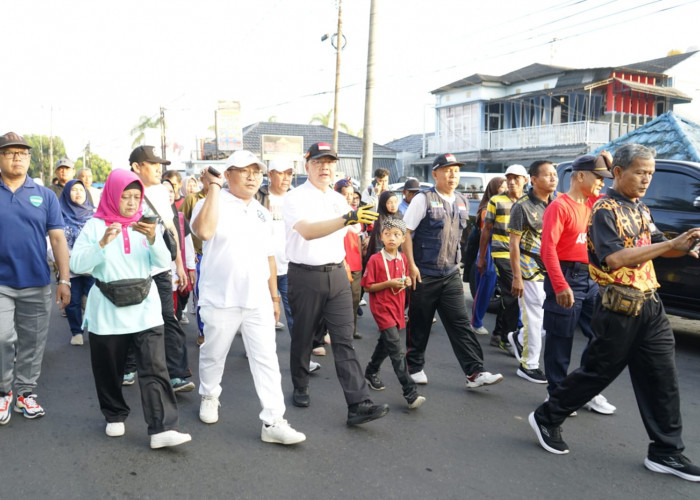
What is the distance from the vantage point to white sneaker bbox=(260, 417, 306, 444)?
4.02m

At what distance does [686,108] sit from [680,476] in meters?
29.1

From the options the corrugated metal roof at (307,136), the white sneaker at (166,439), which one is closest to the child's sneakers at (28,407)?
the white sneaker at (166,439)

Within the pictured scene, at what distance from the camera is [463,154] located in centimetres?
3183

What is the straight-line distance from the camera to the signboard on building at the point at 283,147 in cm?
3759

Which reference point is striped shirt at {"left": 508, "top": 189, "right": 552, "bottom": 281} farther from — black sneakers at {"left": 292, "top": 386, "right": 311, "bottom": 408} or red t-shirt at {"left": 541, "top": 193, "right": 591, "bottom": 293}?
black sneakers at {"left": 292, "top": 386, "right": 311, "bottom": 408}

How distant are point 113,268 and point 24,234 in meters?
1.03

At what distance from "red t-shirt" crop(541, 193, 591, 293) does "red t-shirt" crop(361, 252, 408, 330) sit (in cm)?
118

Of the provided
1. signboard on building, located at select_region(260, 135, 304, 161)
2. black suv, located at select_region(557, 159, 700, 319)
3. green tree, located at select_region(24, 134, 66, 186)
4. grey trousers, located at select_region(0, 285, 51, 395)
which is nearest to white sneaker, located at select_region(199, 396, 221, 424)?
grey trousers, located at select_region(0, 285, 51, 395)

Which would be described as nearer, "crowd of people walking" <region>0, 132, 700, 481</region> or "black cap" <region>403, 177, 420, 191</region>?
"crowd of people walking" <region>0, 132, 700, 481</region>

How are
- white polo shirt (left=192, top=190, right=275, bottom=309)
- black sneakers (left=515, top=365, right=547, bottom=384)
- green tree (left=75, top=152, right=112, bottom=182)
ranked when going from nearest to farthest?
white polo shirt (left=192, top=190, right=275, bottom=309) < black sneakers (left=515, top=365, right=547, bottom=384) < green tree (left=75, top=152, right=112, bottom=182)

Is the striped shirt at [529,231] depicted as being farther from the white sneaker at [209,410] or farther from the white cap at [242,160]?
the white sneaker at [209,410]

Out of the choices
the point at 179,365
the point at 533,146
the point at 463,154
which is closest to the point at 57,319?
the point at 179,365

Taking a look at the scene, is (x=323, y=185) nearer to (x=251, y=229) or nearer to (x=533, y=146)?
(x=251, y=229)

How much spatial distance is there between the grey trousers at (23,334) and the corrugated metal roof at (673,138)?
9414 millimetres
